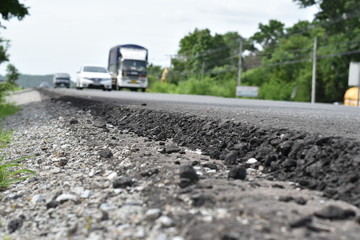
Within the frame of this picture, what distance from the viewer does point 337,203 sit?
298cm

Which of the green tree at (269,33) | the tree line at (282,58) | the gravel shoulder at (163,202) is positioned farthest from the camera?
the green tree at (269,33)

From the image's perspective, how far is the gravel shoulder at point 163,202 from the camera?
99.1 inches

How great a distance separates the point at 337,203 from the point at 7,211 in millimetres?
2489

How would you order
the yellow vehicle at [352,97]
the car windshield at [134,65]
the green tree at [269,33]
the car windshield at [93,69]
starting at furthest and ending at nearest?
the green tree at [269,33] < the car windshield at [134,65] < the yellow vehicle at [352,97] < the car windshield at [93,69]

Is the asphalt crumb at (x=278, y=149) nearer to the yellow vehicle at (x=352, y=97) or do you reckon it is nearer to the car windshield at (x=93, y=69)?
the car windshield at (x=93, y=69)

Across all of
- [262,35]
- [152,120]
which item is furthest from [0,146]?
[262,35]

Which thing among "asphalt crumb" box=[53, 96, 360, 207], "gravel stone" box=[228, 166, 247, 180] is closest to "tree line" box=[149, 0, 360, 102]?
"asphalt crumb" box=[53, 96, 360, 207]

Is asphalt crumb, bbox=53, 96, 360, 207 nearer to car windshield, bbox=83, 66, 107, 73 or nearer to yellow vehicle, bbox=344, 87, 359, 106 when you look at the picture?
car windshield, bbox=83, 66, 107, 73

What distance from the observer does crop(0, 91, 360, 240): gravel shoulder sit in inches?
99.1

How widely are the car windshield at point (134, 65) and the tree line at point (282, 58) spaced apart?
9.02 meters

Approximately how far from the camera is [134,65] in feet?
121

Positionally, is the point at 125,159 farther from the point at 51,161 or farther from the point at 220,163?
the point at 51,161

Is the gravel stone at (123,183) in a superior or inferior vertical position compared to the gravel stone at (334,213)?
inferior

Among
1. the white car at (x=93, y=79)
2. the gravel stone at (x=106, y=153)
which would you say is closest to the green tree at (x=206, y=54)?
the white car at (x=93, y=79)
